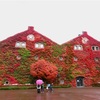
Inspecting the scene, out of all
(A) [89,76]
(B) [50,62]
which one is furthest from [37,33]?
(A) [89,76]

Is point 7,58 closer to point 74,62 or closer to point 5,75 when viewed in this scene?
point 5,75

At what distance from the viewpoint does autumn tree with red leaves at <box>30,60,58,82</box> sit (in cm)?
4341

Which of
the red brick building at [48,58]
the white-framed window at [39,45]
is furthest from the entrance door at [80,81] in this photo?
the white-framed window at [39,45]

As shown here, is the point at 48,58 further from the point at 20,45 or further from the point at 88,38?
the point at 88,38

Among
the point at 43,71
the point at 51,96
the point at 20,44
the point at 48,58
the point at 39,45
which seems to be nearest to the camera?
the point at 51,96

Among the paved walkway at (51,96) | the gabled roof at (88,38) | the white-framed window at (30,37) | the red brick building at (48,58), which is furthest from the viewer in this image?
the gabled roof at (88,38)

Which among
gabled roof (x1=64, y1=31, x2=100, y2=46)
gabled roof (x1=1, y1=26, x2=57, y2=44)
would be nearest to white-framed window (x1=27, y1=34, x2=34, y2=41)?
gabled roof (x1=1, y1=26, x2=57, y2=44)

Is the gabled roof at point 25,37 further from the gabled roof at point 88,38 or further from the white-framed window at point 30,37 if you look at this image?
the gabled roof at point 88,38

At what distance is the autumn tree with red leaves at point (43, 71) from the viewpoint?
4341cm

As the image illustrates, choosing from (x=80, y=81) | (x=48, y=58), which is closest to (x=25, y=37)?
(x=48, y=58)

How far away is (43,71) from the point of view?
4334 cm

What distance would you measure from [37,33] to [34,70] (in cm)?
995

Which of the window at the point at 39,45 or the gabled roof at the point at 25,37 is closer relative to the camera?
the gabled roof at the point at 25,37

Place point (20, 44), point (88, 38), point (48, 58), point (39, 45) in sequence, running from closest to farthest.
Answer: point (48, 58), point (20, 44), point (39, 45), point (88, 38)
